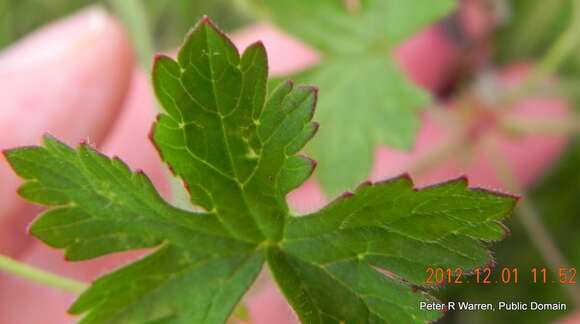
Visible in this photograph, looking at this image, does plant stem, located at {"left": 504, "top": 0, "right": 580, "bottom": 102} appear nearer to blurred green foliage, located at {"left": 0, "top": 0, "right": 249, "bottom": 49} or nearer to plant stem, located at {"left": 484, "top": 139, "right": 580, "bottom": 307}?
plant stem, located at {"left": 484, "top": 139, "right": 580, "bottom": 307}

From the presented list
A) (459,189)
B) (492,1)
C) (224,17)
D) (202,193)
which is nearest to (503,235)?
(459,189)

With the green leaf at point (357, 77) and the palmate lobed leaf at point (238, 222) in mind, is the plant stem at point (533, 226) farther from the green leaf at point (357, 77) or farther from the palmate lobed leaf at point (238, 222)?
the palmate lobed leaf at point (238, 222)

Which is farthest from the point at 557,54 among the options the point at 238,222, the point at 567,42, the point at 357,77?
the point at 238,222

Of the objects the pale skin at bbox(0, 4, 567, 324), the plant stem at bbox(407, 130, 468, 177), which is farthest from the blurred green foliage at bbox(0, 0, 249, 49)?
the plant stem at bbox(407, 130, 468, 177)

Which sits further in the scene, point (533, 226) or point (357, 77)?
point (533, 226)

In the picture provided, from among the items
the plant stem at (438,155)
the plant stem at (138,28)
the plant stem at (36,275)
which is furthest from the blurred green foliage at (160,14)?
the plant stem at (36,275)

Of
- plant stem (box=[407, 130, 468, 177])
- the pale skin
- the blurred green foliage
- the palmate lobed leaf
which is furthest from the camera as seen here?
the blurred green foliage

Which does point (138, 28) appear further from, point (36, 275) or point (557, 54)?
point (557, 54)
